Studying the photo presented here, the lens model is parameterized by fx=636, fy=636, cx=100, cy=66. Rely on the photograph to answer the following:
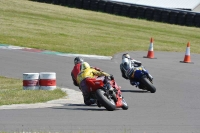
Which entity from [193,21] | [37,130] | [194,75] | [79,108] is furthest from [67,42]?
[37,130]

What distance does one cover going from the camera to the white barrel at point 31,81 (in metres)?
14.0

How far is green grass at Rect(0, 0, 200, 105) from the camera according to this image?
959 inches

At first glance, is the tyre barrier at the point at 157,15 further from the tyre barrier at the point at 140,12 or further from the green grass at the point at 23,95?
the green grass at the point at 23,95

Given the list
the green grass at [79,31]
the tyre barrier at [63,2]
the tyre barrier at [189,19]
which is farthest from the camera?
the tyre barrier at [63,2]

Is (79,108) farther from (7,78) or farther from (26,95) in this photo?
(7,78)

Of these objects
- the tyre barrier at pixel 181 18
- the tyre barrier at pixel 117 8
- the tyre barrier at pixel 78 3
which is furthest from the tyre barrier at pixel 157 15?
the tyre barrier at pixel 78 3

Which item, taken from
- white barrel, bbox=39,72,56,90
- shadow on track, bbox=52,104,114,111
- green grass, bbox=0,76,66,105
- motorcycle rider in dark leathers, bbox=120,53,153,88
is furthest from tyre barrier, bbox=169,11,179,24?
shadow on track, bbox=52,104,114,111

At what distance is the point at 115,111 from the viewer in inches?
452

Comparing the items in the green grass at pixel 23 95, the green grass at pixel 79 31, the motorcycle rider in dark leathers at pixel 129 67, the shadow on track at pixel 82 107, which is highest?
the motorcycle rider in dark leathers at pixel 129 67

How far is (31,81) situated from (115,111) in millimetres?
3143

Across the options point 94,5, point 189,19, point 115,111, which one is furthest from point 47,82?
point 94,5

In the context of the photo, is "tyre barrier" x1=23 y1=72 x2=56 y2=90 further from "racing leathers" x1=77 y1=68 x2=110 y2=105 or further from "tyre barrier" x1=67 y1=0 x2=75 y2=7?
"tyre barrier" x1=67 y1=0 x2=75 y2=7

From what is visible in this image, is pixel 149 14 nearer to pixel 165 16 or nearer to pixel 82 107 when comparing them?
pixel 165 16

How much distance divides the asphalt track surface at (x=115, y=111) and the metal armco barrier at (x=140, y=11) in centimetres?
1370
